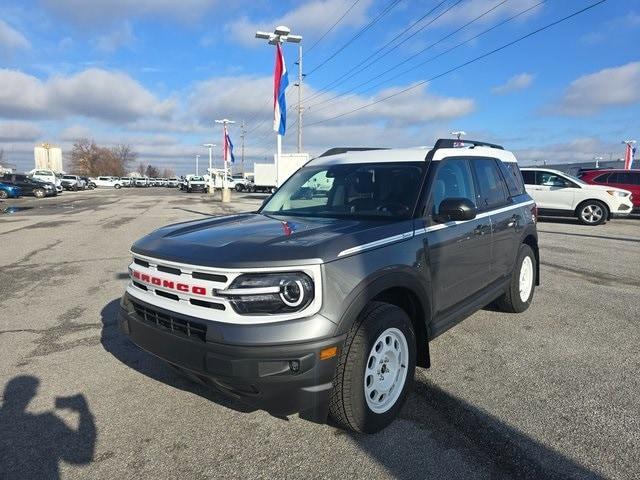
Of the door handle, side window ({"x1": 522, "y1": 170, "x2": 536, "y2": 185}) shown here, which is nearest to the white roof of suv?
the door handle

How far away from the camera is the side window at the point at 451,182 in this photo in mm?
3840

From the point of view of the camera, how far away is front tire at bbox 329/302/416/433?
9.18 ft

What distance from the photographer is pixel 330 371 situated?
2664 millimetres

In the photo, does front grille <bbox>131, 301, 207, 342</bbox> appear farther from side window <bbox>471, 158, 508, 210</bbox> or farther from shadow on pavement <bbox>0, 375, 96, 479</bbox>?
side window <bbox>471, 158, 508, 210</bbox>

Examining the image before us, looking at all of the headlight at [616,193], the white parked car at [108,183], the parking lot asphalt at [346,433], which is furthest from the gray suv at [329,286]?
the white parked car at [108,183]

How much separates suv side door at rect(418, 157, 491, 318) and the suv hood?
355mm

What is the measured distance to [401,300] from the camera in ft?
11.1

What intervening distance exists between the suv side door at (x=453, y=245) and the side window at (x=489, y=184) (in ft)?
0.55

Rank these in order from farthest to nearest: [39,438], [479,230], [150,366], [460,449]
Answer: [479,230]
[150,366]
[39,438]
[460,449]

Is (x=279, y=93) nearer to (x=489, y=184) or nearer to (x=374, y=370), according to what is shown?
(x=489, y=184)

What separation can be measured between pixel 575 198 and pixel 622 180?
350 cm

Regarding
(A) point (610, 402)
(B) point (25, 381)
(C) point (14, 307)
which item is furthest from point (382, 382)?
(C) point (14, 307)

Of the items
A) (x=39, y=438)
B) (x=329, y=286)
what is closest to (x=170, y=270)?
(x=329, y=286)

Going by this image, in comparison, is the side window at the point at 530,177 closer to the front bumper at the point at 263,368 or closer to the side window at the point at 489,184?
the side window at the point at 489,184
